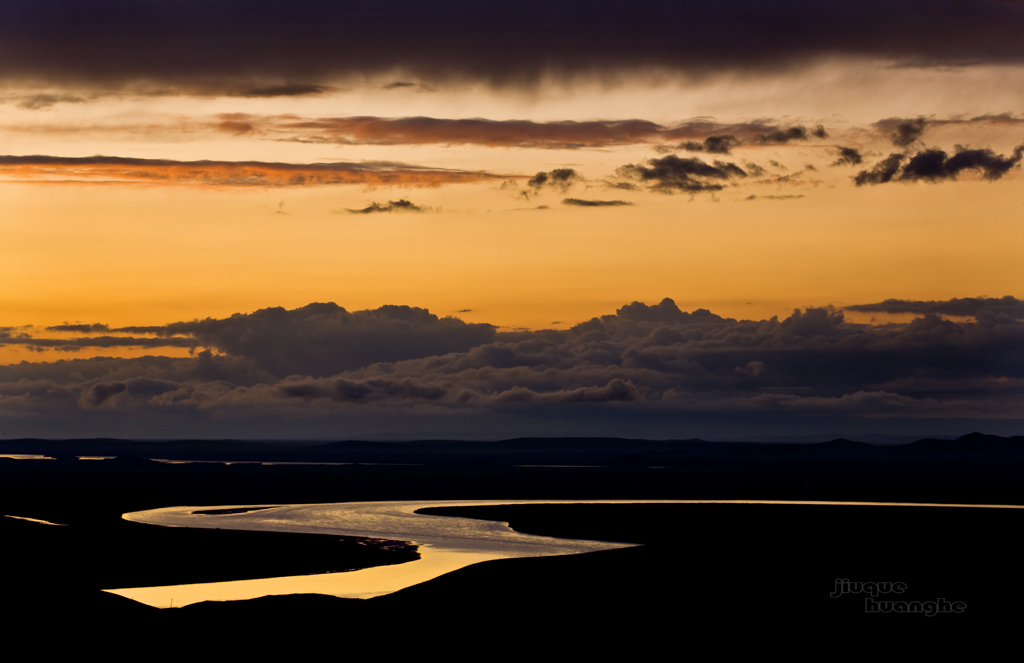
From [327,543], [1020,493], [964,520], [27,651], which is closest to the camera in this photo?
[27,651]

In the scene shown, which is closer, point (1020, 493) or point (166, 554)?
point (166, 554)

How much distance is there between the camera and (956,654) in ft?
95.7

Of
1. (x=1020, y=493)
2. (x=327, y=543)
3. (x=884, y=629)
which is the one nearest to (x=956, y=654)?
(x=884, y=629)

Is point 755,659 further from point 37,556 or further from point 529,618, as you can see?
point 37,556

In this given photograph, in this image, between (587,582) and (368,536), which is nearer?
(587,582)

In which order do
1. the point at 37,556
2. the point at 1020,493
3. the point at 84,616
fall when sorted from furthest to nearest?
1. the point at 1020,493
2. the point at 37,556
3. the point at 84,616

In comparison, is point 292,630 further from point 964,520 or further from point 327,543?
point 964,520

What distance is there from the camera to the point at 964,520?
239 feet

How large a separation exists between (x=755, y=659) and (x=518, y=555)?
87.2 feet

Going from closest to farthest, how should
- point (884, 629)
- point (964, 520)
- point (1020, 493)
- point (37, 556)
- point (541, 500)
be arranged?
1. point (884, 629)
2. point (37, 556)
3. point (964, 520)
4. point (541, 500)
5. point (1020, 493)

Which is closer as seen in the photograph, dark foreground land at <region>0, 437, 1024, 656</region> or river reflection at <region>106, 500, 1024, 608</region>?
dark foreground land at <region>0, 437, 1024, 656</region>

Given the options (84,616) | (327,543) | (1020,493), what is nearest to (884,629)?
(84,616)

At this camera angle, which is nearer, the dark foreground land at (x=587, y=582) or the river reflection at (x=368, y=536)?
the dark foreground land at (x=587, y=582)

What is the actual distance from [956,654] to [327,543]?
3881cm
